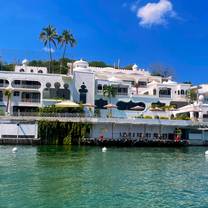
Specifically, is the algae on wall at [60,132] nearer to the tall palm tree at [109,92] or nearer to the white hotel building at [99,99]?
the white hotel building at [99,99]

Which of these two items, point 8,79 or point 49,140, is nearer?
point 49,140

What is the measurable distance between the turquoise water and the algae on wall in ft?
79.9

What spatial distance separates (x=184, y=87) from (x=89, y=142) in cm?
3282

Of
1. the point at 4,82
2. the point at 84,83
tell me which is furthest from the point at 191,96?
the point at 4,82

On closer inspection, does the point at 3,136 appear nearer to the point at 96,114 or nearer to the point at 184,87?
the point at 96,114

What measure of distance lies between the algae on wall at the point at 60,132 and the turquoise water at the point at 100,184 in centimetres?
2435

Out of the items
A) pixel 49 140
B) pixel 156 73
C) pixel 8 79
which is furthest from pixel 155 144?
pixel 156 73

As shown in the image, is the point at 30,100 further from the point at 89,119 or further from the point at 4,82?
the point at 89,119

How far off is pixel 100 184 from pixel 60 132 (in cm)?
3801

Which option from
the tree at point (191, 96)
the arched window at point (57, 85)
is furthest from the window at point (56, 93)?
the tree at point (191, 96)

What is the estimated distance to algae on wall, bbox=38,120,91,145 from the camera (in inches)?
2470

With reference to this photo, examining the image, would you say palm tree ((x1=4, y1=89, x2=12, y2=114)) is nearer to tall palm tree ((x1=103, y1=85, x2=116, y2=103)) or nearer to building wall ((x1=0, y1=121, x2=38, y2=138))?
building wall ((x1=0, y1=121, x2=38, y2=138))

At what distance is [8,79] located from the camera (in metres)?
71.4

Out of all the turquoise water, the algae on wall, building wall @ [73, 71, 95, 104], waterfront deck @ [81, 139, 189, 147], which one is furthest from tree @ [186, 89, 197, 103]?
the turquoise water
